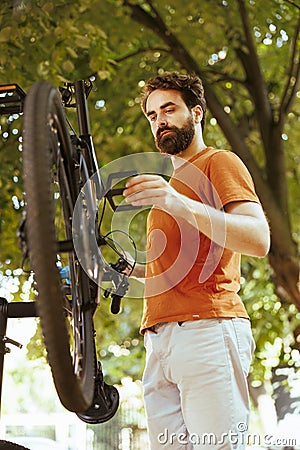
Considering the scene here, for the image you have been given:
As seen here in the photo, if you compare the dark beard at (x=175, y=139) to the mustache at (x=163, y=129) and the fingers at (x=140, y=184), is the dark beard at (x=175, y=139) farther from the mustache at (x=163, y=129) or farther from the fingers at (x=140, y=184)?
the fingers at (x=140, y=184)

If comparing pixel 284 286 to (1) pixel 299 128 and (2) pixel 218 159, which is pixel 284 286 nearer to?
(1) pixel 299 128

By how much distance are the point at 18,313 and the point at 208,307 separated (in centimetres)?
42

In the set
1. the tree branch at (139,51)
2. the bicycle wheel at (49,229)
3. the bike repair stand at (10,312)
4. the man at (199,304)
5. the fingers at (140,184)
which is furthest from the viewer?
the tree branch at (139,51)

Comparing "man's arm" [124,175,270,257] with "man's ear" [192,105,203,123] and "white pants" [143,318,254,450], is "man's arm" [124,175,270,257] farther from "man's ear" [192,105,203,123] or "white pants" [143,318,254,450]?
"man's ear" [192,105,203,123]

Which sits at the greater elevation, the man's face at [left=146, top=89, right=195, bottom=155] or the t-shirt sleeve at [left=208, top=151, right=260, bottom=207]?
the man's face at [left=146, top=89, right=195, bottom=155]

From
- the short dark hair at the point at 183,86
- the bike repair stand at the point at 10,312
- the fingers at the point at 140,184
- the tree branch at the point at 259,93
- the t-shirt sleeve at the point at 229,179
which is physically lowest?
the bike repair stand at the point at 10,312

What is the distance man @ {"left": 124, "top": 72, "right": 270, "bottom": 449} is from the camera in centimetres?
144

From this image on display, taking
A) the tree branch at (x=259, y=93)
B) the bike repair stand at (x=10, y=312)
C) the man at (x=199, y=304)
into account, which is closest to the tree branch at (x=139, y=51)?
the tree branch at (x=259, y=93)

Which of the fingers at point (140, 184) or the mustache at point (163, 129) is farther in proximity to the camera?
the mustache at point (163, 129)

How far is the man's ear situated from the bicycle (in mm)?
259

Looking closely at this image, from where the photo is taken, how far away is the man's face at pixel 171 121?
164 centimetres

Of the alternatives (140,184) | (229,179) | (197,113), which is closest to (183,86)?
(197,113)

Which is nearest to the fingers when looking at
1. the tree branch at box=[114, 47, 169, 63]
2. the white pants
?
the white pants

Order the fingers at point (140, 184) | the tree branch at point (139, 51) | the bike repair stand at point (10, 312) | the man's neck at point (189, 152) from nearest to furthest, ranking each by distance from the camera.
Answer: the fingers at point (140, 184) → the bike repair stand at point (10, 312) → the man's neck at point (189, 152) → the tree branch at point (139, 51)
